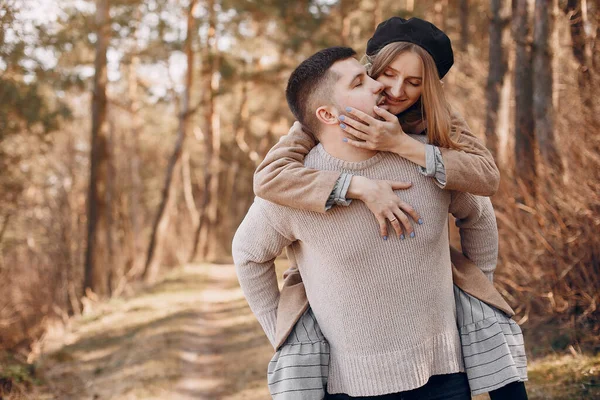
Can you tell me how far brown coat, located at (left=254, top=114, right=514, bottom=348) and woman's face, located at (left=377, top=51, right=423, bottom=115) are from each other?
8.8 inches

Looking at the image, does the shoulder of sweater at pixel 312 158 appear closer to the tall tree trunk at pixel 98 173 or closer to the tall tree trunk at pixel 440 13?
the tall tree trunk at pixel 98 173

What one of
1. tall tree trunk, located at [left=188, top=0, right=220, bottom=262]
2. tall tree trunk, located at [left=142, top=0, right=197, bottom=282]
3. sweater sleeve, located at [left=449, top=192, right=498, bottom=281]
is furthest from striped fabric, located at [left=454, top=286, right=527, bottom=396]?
tall tree trunk, located at [left=188, top=0, right=220, bottom=262]

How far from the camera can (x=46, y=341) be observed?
10.2 m

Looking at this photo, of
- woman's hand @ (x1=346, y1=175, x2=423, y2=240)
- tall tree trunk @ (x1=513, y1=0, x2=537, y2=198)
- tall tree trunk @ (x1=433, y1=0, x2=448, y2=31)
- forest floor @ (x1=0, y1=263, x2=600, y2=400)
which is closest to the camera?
woman's hand @ (x1=346, y1=175, x2=423, y2=240)

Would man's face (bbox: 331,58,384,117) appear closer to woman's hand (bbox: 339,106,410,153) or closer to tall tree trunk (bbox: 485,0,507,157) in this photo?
woman's hand (bbox: 339,106,410,153)

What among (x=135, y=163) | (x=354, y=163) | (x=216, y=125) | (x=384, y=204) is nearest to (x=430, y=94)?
(x=354, y=163)

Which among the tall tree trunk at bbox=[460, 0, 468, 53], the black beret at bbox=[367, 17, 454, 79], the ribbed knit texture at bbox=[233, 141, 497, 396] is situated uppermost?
the tall tree trunk at bbox=[460, 0, 468, 53]

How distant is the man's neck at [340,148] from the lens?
2529mm

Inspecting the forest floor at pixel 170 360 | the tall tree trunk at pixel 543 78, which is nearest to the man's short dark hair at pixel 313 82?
the forest floor at pixel 170 360

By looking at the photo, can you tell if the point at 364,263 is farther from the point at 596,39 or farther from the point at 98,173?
the point at 98,173

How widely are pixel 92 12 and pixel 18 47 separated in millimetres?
5783

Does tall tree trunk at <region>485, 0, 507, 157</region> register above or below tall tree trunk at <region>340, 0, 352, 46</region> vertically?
below

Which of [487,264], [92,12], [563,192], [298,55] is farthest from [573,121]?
[298,55]

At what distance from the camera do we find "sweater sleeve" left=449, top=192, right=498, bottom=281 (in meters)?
2.69
